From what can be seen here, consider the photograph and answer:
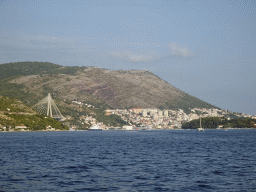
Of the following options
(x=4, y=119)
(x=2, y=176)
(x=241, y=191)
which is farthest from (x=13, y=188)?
(x=4, y=119)

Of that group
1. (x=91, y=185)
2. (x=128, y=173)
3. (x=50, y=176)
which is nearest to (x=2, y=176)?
(x=50, y=176)

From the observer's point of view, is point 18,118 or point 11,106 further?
point 11,106

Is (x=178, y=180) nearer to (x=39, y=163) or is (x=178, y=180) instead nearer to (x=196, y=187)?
(x=196, y=187)

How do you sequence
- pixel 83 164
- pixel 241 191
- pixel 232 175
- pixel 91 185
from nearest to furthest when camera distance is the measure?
pixel 241 191 → pixel 91 185 → pixel 232 175 → pixel 83 164

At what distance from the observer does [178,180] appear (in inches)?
1128

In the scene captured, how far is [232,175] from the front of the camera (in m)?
31.4

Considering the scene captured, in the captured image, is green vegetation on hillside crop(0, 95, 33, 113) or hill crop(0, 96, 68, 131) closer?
hill crop(0, 96, 68, 131)

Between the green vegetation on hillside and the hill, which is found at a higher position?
the green vegetation on hillside

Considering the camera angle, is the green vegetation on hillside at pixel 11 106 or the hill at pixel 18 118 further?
the green vegetation on hillside at pixel 11 106

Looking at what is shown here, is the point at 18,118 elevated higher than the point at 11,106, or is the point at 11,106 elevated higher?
the point at 11,106

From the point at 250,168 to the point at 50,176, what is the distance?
2100cm

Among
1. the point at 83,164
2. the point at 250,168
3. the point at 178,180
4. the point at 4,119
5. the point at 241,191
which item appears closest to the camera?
the point at 241,191

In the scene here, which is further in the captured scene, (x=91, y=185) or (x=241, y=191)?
(x=91, y=185)

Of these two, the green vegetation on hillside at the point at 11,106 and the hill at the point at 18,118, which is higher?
the green vegetation on hillside at the point at 11,106
